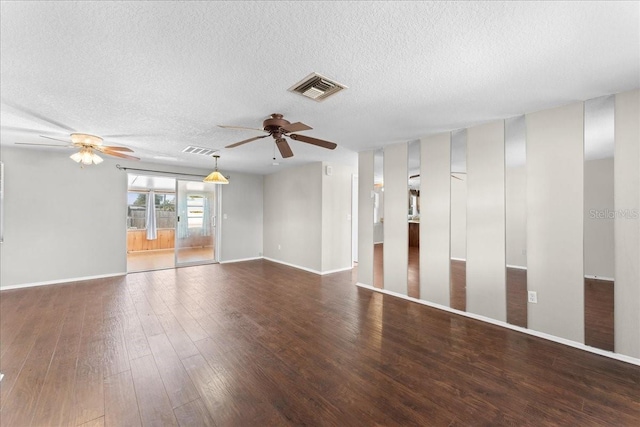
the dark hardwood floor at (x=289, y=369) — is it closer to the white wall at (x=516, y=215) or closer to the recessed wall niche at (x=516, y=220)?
the recessed wall niche at (x=516, y=220)

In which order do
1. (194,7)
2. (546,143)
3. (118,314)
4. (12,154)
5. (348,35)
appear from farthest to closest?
(12,154), (118,314), (546,143), (348,35), (194,7)

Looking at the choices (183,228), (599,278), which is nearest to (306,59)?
(599,278)

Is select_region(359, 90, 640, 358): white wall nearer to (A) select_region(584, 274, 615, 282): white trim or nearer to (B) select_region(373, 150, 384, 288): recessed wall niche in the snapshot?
(A) select_region(584, 274, 615, 282): white trim

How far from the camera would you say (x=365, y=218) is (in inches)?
183

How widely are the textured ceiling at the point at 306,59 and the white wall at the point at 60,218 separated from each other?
1.97 metres

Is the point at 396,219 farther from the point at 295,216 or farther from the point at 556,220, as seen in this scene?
the point at 295,216

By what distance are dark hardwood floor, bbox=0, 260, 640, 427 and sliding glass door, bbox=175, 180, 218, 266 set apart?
2.82 m

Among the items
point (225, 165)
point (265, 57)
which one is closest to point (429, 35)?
point (265, 57)

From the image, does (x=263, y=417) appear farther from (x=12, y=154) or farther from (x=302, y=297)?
(x=12, y=154)

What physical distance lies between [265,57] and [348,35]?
625mm

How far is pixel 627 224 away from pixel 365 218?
3.07 meters

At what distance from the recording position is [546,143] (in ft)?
9.02

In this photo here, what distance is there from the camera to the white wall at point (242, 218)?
22.5ft

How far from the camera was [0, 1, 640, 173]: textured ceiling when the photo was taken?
56.4 inches
